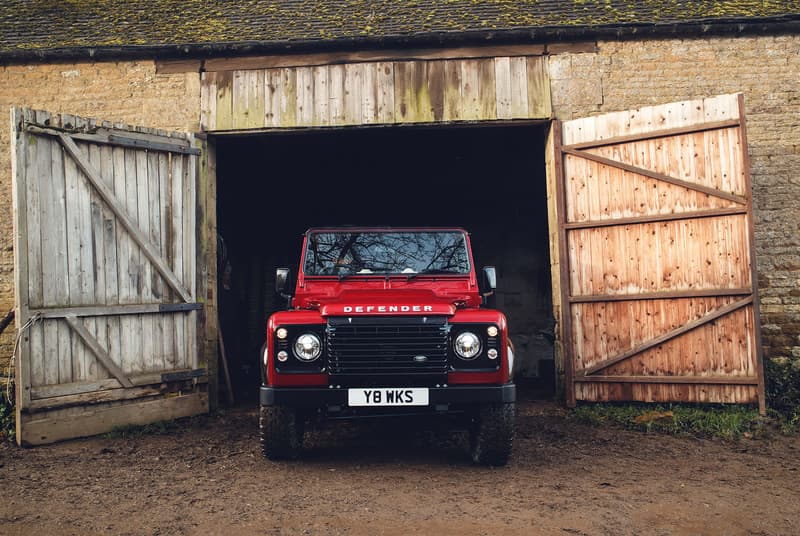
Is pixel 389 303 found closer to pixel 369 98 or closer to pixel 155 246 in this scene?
pixel 155 246

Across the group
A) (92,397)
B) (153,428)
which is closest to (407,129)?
(153,428)

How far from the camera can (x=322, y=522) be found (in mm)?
3979

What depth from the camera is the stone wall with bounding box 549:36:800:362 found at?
7773 mm

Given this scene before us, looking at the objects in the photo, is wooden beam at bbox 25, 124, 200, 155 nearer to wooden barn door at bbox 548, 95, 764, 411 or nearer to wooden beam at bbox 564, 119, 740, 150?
wooden barn door at bbox 548, 95, 764, 411

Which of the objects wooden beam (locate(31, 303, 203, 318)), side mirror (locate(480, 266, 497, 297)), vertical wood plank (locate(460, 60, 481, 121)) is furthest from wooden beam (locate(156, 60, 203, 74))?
side mirror (locate(480, 266, 497, 297))

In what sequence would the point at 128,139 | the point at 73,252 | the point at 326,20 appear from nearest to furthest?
1. the point at 73,252
2. the point at 128,139
3. the point at 326,20

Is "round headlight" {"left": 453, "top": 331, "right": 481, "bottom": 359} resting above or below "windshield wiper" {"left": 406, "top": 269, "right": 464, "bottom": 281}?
below

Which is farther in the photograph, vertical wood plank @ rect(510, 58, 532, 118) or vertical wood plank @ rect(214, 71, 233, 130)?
vertical wood plank @ rect(214, 71, 233, 130)

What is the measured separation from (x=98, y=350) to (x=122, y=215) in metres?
1.36

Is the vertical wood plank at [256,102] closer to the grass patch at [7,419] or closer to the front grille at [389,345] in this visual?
the grass patch at [7,419]

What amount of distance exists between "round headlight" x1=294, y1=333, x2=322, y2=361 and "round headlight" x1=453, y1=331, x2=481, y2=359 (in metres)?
1.00

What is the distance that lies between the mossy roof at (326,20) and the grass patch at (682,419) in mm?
4275

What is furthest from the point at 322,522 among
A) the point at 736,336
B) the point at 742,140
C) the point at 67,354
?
the point at 742,140

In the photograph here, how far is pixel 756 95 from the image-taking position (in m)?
7.89
